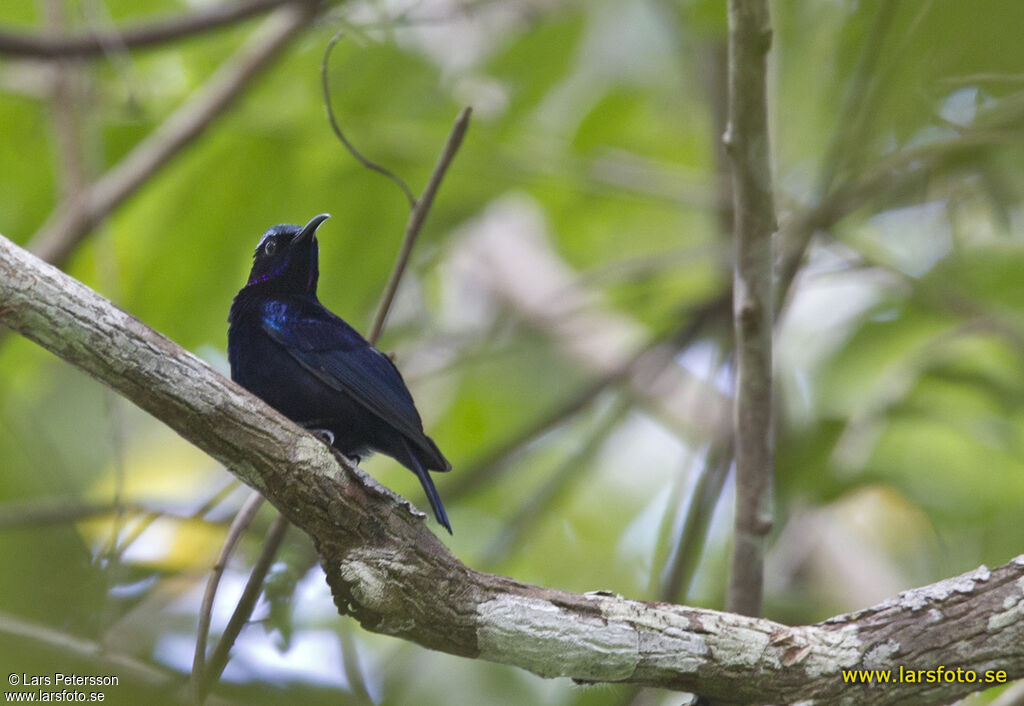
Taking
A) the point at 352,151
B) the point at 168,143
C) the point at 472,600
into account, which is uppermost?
the point at 168,143

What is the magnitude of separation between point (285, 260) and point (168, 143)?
81.0 inches

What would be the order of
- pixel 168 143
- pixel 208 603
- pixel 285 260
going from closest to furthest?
pixel 208 603 < pixel 285 260 < pixel 168 143

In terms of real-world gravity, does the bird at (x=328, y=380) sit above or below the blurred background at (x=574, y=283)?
below

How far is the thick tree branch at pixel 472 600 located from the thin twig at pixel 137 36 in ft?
10.9

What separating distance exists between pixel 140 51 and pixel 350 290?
1.73 meters

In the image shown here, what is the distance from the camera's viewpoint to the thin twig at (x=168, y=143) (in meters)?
5.64

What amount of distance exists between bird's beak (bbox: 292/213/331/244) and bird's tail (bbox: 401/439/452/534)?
860 mm

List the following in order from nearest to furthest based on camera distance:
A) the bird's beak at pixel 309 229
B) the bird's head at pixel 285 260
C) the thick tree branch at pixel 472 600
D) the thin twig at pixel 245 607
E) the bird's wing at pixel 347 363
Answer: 1. the thick tree branch at pixel 472 600
2. the thin twig at pixel 245 607
3. the bird's wing at pixel 347 363
4. the bird's beak at pixel 309 229
5. the bird's head at pixel 285 260

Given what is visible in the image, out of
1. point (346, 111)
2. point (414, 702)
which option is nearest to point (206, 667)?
point (414, 702)

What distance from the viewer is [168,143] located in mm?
5762

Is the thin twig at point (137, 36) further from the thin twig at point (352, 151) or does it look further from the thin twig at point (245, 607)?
the thin twig at point (245, 607)

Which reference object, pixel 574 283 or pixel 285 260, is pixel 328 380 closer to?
pixel 285 260

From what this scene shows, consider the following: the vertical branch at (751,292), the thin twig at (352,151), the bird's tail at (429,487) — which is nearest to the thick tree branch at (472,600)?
the bird's tail at (429,487)

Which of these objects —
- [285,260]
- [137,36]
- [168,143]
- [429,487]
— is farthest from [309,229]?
[137,36]
